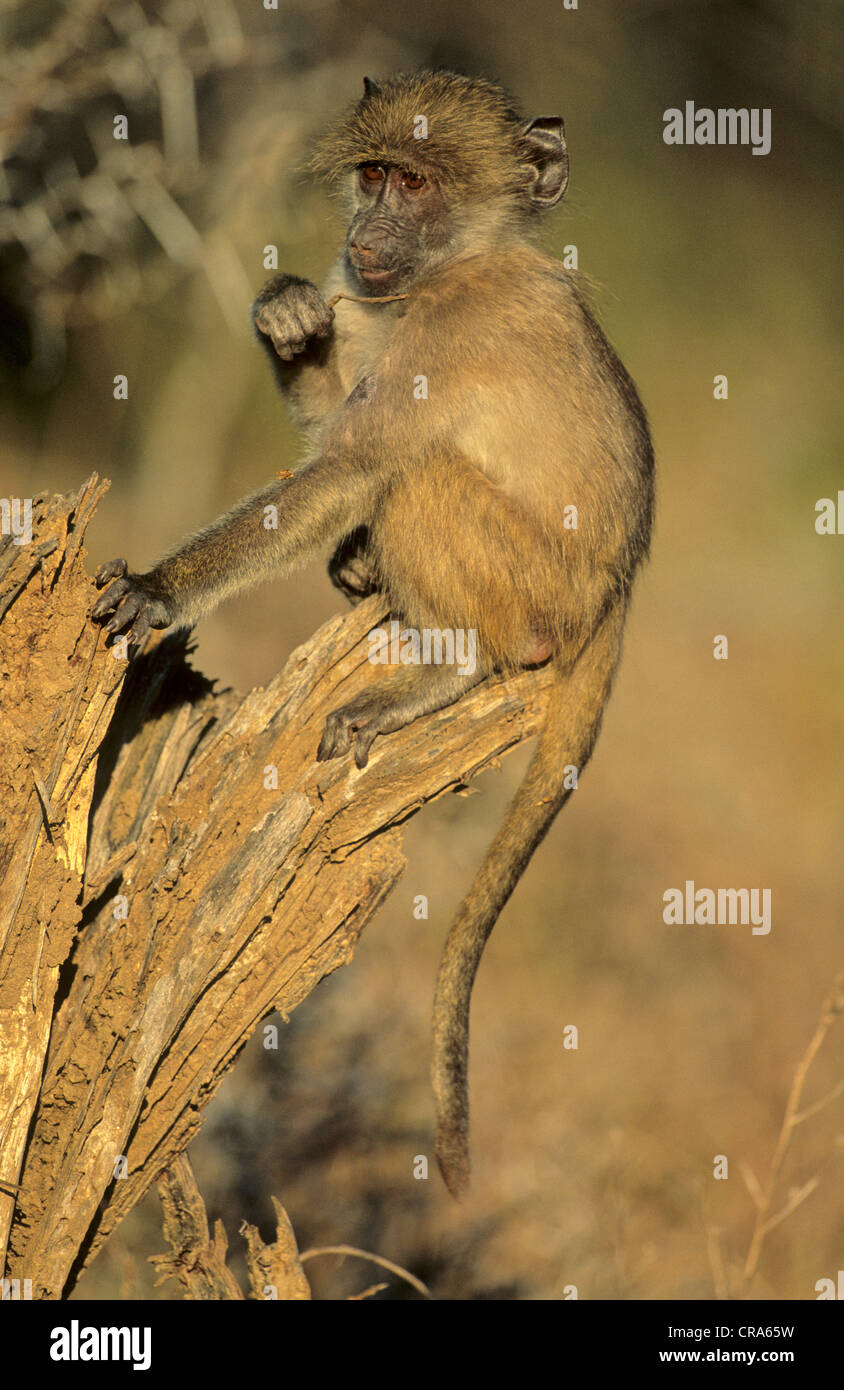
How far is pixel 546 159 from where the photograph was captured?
15.5 feet

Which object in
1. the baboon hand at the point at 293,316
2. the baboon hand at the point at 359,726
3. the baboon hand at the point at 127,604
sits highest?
the baboon hand at the point at 293,316

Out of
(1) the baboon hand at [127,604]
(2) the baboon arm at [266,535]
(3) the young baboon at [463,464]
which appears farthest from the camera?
(3) the young baboon at [463,464]

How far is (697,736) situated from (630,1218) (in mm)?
4740

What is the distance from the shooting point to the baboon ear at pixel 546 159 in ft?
15.3

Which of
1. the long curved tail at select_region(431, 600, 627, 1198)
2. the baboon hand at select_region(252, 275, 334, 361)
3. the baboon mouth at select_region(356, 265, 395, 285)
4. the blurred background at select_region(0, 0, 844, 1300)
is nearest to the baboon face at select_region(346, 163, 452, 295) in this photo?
the baboon mouth at select_region(356, 265, 395, 285)

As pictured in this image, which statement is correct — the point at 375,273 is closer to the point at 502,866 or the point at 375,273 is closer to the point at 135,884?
the point at 502,866

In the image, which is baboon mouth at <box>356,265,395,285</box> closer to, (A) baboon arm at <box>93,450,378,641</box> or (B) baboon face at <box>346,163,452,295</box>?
(B) baboon face at <box>346,163,452,295</box>

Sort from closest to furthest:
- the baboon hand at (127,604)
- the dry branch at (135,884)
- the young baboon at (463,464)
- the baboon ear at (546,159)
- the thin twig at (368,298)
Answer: the dry branch at (135,884) → the baboon hand at (127,604) → the young baboon at (463,464) → the thin twig at (368,298) → the baboon ear at (546,159)

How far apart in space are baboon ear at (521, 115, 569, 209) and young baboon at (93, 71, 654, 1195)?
14mm

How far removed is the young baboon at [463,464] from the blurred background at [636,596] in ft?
2.35

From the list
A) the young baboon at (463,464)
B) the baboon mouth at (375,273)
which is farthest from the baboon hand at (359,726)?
the baboon mouth at (375,273)

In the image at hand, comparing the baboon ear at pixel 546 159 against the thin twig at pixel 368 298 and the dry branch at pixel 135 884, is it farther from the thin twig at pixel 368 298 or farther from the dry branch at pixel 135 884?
the dry branch at pixel 135 884
